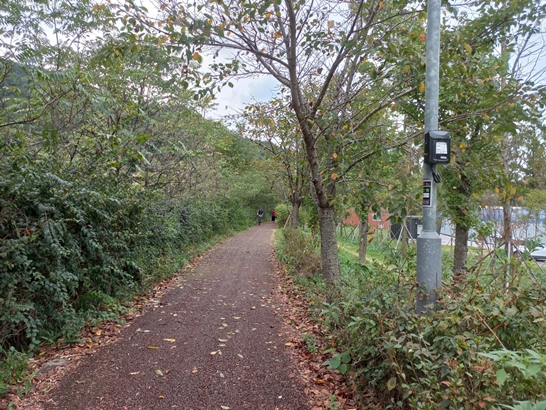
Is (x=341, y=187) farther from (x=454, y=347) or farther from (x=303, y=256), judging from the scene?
(x=303, y=256)

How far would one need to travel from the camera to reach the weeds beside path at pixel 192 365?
3336 millimetres

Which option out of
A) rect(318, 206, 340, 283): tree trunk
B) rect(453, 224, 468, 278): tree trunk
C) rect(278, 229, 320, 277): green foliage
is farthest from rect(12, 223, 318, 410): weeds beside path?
rect(453, 224, 468, 278): tree trunk

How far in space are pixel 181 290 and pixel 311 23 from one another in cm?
564

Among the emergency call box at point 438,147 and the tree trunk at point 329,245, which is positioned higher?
the emergency call box at point 438,147

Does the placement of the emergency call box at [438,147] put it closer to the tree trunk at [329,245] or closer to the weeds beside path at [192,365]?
the weeds beside path at [192,365]

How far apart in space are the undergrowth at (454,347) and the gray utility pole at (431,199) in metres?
0.18

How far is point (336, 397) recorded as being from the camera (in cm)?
346

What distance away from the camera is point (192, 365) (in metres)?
4.02

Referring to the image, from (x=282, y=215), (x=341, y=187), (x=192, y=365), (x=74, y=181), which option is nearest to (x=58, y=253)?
(x=74, y=181)

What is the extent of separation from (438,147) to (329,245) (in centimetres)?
355

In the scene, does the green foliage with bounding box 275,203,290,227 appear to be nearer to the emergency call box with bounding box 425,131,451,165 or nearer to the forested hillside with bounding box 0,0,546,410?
the forested hillside with bounding box 0,0,546,410

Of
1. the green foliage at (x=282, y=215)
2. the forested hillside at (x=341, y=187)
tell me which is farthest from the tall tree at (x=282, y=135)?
the green foliage at (x=282, y=215)

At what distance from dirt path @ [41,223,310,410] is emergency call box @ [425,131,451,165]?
260 centimetres

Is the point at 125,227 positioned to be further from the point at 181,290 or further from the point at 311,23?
the point at 311,23
